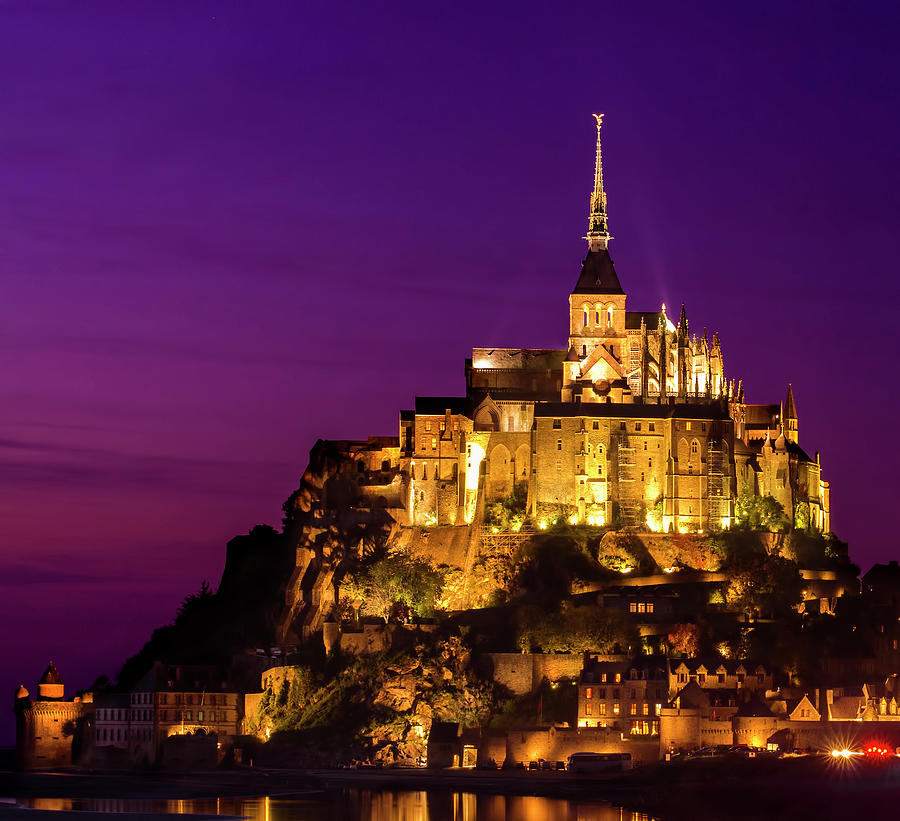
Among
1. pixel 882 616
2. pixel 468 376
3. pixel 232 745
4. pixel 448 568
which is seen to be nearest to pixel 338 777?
pixel 232 745

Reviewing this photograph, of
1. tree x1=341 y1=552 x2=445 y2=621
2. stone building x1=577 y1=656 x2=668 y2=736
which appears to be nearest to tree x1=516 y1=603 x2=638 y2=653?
stone building x1=577 y1=656 x2=668 y2=736

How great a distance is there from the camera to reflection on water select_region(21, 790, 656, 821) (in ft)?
328

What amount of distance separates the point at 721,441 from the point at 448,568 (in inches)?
794

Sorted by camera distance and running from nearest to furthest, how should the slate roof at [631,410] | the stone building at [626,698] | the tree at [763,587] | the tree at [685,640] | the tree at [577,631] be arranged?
1. the stone building at [626,698]
2. the tree at [685,640]
3. the tree at [577,631]
4. the tree at [763,587]
5. the slate roof at [631,410]

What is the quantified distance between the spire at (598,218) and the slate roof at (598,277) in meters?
1.14

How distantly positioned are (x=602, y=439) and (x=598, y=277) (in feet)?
52.6

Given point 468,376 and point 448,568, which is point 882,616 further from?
point 468,376

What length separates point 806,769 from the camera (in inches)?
3944

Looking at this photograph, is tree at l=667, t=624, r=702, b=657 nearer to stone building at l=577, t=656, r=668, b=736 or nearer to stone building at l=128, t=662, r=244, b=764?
stone building at l=577, t=656, r=668, b=736

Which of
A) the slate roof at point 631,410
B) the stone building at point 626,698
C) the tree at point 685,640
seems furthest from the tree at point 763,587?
the stone building at point 626,698

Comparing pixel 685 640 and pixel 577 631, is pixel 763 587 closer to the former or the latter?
pixel 685 640

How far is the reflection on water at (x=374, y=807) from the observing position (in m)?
100

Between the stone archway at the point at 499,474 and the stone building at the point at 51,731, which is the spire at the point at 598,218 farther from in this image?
the stone building at the point at 51,731

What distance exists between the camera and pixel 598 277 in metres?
154
